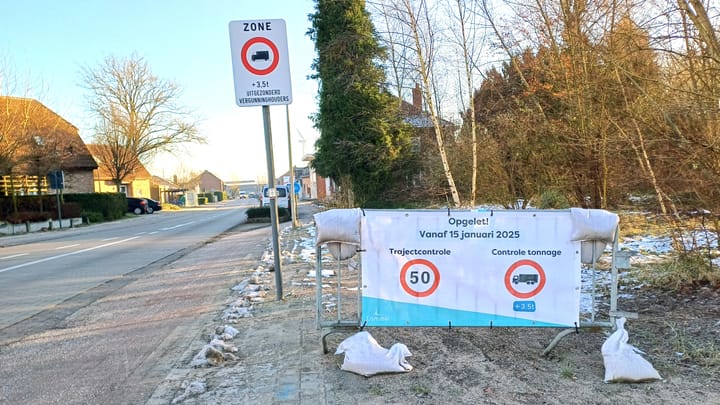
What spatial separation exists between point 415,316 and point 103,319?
4.54 metres

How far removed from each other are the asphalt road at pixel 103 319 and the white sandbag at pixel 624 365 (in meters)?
3.63

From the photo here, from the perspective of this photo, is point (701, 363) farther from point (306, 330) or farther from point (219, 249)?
point (219, 249)

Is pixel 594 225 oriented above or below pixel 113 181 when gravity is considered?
below

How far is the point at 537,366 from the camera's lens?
12.6 feet

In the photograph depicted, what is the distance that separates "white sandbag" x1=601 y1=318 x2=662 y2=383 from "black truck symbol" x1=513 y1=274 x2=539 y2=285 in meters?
0.75

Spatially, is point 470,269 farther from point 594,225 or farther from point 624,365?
point 624,365

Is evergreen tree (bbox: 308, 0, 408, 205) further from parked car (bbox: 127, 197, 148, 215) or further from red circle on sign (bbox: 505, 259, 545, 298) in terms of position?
parked car (bbox: 127, 197, 148, 215)

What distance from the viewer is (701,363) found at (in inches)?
148

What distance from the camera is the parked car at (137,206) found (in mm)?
44781

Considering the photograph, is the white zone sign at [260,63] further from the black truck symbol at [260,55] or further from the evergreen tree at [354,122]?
the evergreen tree at [354,122]

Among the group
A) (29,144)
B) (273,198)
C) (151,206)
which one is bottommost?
(151,206)

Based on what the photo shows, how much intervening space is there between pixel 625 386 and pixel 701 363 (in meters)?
0.88

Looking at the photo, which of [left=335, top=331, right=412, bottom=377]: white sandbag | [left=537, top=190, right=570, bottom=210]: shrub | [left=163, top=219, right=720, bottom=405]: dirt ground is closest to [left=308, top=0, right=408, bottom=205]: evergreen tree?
[left=537, top=190, right=570, bottom=210]: shrub

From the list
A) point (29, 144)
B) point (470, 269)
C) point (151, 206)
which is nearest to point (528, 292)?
point (470, 269)
